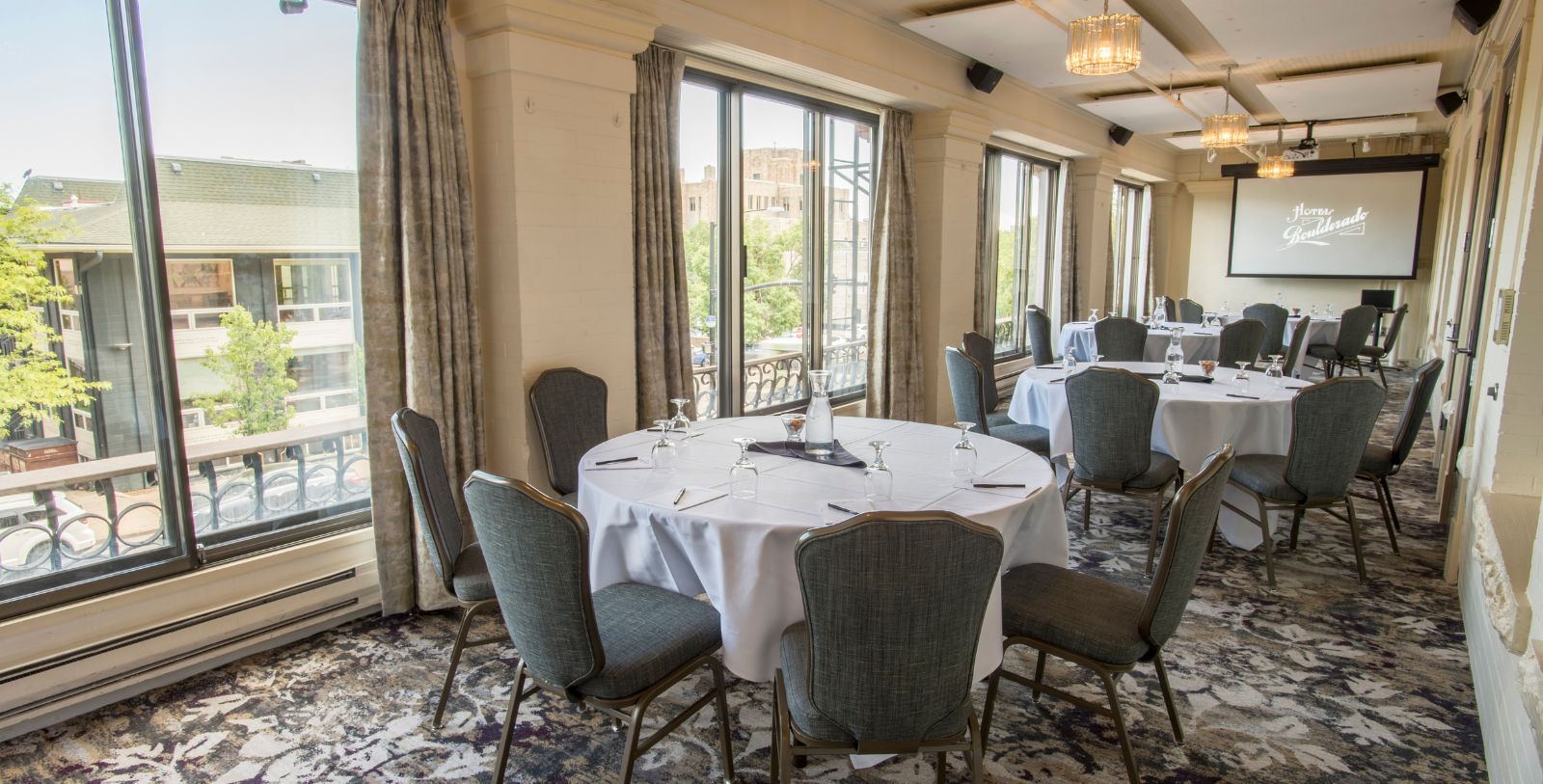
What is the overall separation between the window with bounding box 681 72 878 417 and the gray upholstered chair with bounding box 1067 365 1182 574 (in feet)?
7.00

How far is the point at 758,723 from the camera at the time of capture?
2.78 metres

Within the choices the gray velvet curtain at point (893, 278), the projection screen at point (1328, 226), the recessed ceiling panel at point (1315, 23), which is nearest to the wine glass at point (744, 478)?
the gray velvet curtain at point (893, 278)

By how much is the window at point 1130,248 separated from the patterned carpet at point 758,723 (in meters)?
8.98

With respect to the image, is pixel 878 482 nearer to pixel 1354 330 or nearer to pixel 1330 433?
pixel 1330 433

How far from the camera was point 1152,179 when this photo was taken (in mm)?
12359

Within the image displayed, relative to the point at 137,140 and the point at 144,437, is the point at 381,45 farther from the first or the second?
the point at 144,437

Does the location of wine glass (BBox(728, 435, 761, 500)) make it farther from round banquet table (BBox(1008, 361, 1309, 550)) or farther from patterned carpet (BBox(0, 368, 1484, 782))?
round banquet table (BBox(1008, 361, 1309, 550))

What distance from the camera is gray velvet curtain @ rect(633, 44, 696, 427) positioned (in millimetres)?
4395

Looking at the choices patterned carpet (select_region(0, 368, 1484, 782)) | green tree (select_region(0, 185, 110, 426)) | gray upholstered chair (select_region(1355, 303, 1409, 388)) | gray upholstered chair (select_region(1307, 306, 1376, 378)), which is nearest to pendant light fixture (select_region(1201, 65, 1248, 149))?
gray upholstered chair (select_region(1307, 306, 1376, 378))

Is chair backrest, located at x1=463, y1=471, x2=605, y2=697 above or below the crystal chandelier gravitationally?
below

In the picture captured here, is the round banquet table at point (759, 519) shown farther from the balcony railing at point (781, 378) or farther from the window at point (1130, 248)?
the window at point (1130, 248)

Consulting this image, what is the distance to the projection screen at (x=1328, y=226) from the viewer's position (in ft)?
37.4

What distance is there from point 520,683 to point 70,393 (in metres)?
1.87

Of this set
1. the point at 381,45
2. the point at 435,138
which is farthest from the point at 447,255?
the point at 381,45
